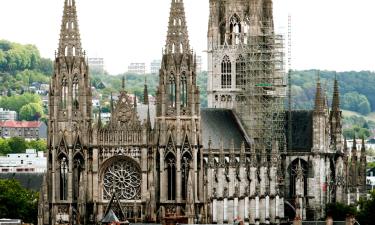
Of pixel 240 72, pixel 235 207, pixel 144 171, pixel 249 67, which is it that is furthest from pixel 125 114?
pixel 240 72

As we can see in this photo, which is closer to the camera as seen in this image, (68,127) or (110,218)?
(110,218)

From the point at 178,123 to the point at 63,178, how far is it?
10225mm

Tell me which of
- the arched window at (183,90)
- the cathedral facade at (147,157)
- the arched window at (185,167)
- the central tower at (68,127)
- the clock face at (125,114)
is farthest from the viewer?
the central tower at (68,127)

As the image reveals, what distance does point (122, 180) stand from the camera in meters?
148

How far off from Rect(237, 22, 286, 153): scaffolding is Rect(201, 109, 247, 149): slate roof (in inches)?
53.1

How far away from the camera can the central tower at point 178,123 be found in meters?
146

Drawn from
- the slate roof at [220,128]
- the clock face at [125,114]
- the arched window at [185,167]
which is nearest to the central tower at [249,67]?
the slate roof at [220,128]

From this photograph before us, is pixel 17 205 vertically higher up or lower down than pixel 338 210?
higher up

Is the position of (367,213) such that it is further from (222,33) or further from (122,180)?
(222,33)

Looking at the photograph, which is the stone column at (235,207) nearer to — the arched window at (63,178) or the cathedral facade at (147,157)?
the cathedral facade at (147,157)

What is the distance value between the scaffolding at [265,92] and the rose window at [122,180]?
18.5 meters

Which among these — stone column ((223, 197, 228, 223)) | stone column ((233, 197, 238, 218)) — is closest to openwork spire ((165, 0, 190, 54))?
stone column ((223, 197, 228, 223))

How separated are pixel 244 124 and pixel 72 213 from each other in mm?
23453

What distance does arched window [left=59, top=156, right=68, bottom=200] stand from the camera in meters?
148
